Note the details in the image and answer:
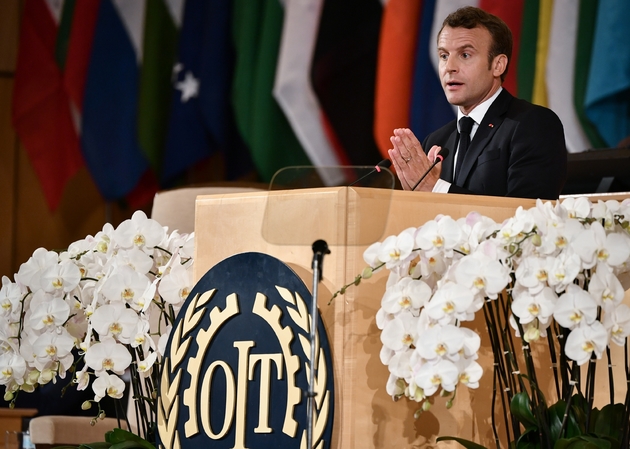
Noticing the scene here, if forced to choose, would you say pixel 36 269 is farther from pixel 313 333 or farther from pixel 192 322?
pixel 313 333

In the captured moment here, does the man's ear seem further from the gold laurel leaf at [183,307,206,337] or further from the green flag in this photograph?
the green flag

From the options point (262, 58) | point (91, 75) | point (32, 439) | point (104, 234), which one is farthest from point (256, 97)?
point (104, 234)

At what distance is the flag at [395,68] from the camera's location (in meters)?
4.48

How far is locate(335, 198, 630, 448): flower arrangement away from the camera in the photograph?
141 centimetres

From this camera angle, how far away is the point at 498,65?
8.10 feet

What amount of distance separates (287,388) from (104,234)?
0.64m

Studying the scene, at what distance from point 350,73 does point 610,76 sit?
4.72 ft

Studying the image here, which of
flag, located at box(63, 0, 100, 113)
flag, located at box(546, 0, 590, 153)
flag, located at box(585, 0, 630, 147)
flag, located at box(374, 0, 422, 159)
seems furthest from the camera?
flag, located at box(63, 0, 100, 113)

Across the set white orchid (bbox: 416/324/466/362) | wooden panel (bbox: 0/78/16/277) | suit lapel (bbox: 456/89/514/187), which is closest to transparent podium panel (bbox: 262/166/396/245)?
white orchid (bbox: 416/324/466/362)

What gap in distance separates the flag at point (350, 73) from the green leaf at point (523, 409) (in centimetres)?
322

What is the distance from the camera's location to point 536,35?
411cm

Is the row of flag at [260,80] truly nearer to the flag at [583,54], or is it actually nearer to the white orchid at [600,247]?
the flag at [583,54]

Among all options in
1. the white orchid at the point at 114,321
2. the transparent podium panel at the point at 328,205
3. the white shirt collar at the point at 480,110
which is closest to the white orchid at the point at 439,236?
the transparent podium panel at the point at 328,205

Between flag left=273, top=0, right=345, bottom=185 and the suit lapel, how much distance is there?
2.25m
